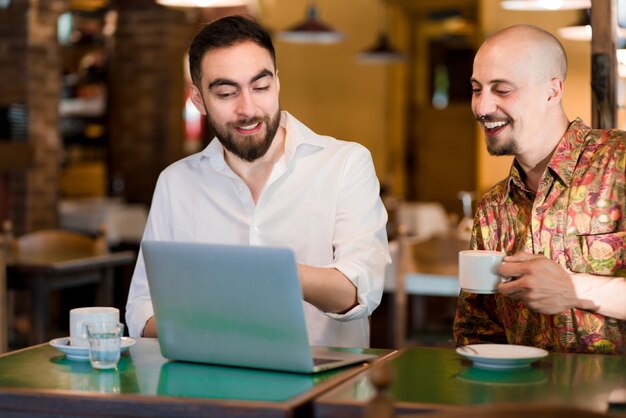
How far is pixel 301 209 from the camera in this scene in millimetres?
2607

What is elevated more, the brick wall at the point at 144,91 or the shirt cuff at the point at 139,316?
the brick wall at the point at 144,91

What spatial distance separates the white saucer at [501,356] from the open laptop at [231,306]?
0.23 m

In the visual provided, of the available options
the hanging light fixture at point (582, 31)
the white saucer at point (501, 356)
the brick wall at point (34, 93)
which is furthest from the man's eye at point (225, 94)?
the brick wall at point (34, 93)

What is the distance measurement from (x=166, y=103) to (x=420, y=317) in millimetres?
4657

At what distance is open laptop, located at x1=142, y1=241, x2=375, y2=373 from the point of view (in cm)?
180

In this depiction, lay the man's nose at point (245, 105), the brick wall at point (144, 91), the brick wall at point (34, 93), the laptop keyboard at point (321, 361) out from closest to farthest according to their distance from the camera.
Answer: the laptop keyboard at point (321, 361) → the man's nose at point (245, 105) → the brick wall at point (34, 93) → the brick wall at point (144, 91)

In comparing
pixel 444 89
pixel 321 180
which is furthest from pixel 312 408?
pixel 444 89

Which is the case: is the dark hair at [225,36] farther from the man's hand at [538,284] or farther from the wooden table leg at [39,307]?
the wooden table leg at [39,307]

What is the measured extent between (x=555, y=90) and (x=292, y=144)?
27.3 inches

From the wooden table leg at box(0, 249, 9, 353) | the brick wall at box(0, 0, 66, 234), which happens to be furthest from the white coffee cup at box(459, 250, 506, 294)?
the brick wall at box(0, 0, 66, 234)

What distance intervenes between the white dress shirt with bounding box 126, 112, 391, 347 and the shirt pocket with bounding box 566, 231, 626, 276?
18.9 inches

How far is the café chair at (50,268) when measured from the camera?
4.73m

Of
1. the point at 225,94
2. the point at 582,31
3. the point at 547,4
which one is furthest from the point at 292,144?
the point at 547,4

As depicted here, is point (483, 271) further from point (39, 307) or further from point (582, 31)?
point (39, 307)
